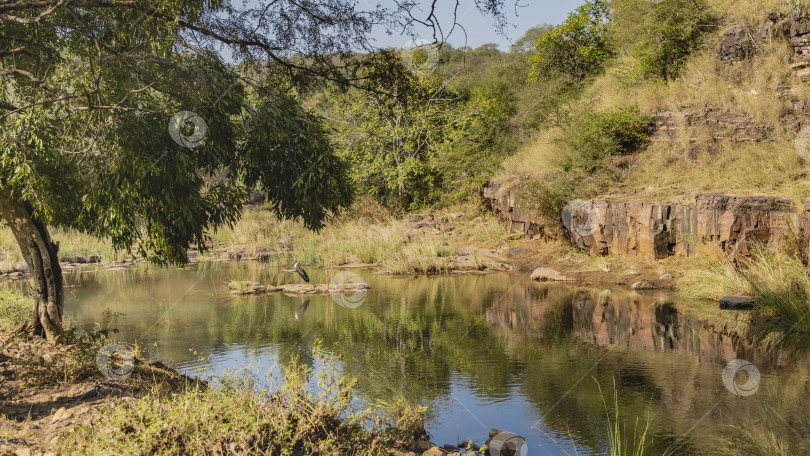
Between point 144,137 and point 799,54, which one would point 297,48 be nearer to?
point 144,137

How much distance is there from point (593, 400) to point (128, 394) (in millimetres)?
4829

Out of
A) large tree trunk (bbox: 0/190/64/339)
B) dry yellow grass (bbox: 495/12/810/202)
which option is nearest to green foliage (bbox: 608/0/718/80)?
dry yellow grass (bbox: 495/12/810/202)

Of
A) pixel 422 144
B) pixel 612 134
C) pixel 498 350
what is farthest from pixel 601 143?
pixel 498 350

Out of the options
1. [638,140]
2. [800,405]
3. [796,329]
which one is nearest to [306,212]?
[800,405]

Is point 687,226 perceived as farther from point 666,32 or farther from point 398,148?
point 398,148

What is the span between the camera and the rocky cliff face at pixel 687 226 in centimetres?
1309

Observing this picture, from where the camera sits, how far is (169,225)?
668 centimetres

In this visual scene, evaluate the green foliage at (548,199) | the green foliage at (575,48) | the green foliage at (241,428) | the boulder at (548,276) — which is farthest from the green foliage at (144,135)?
the green foliage at (575,48)

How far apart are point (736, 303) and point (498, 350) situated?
4750 millimetres

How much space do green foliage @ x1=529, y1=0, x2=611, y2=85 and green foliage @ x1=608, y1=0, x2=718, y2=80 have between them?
4.43 metres

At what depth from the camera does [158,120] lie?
6.41 meters

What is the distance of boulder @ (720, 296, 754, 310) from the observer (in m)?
11.9

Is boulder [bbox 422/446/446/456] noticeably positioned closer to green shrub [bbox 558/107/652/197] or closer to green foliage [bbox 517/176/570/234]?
green foliage [bbox 517/176/570/234]

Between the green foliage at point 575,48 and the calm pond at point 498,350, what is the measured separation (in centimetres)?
1383
